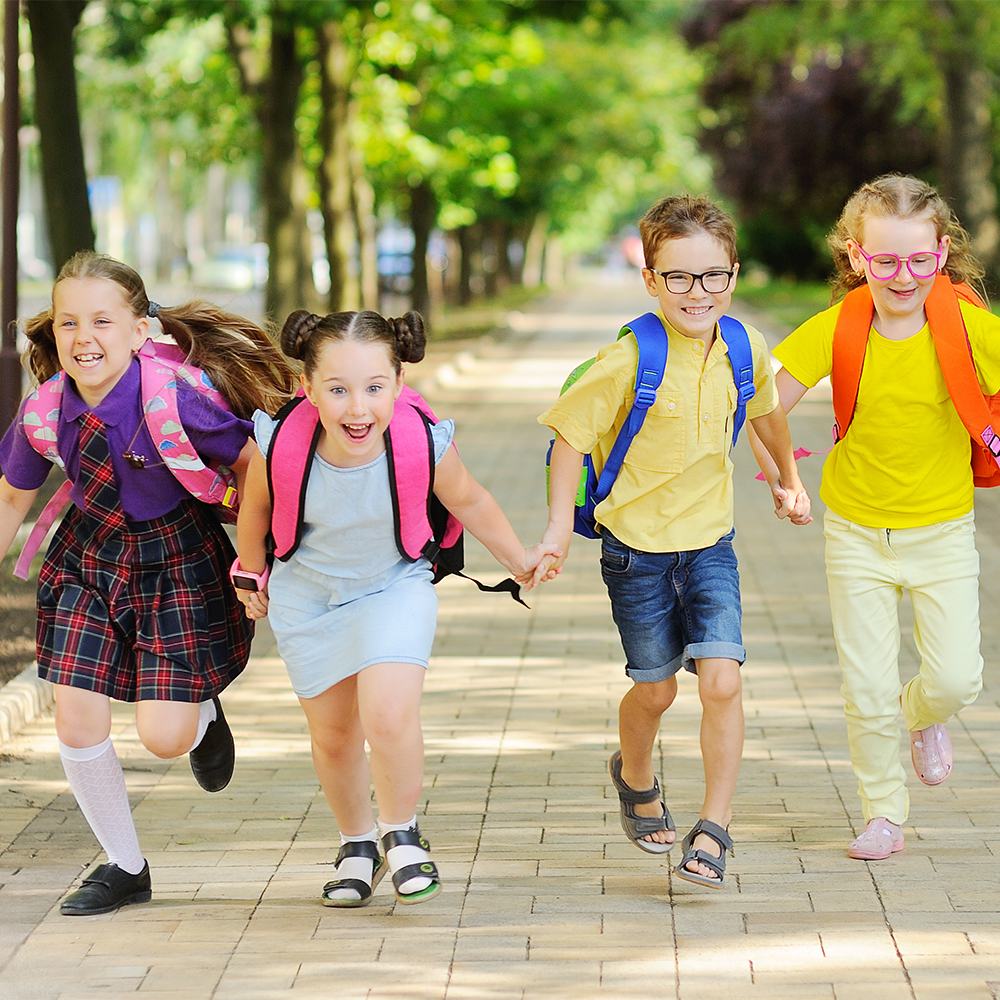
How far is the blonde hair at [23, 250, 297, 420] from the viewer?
4.21 metres

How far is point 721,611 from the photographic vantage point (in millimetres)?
4172

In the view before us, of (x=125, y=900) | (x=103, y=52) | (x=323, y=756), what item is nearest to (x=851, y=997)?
(x=323, y=756)

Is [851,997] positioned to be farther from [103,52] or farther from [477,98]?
[477,98]

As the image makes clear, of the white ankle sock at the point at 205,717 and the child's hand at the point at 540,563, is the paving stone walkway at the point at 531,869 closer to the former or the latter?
the white ankle sock at the point at 205,717

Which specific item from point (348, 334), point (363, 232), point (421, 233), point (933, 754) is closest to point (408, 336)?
point (348, 334)

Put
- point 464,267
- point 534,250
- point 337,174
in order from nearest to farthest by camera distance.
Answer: point 337,174 → point 464,267 → point 534,250

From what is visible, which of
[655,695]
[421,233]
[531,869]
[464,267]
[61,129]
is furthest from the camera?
[464,267]

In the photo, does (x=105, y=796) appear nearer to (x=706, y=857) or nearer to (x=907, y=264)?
(x=706, y=857)

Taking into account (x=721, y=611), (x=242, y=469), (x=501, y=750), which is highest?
(x=242, y=469)

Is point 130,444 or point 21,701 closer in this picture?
point 130,444

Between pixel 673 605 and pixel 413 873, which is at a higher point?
pixel 673 605

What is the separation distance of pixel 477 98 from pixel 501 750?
2388cm

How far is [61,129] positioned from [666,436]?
1010 cm

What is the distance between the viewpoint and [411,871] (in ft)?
12.9
